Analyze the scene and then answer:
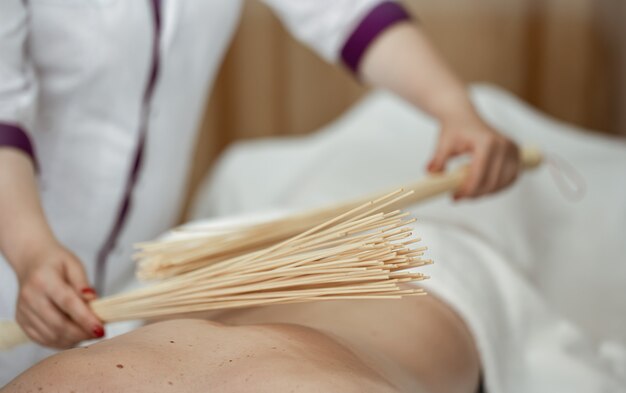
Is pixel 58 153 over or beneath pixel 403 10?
beneath

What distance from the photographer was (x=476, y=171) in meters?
1.27

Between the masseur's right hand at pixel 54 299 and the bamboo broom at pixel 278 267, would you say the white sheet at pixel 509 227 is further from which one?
the masseur's right hand at pixel 54 299

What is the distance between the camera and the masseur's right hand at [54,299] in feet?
2.67

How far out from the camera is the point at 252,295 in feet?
2.56

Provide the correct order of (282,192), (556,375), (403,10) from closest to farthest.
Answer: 1. (556,375)
2. (403,10)
3. (282,192)

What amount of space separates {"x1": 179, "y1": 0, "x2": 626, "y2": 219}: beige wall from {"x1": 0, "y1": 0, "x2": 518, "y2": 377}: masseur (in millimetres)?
1164

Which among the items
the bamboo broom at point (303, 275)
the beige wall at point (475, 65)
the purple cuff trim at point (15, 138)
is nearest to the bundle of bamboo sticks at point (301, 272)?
the bamboo broom at point (303, 275)

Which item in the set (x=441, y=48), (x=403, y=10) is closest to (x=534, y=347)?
(x=403, y=10)

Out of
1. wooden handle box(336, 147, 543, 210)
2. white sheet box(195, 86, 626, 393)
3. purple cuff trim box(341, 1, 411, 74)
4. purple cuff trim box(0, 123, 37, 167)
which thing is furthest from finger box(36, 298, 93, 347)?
purple cuff trim box(341, 1, 411, 74)

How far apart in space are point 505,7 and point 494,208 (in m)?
1.14

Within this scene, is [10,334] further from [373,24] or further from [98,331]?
[373,24]

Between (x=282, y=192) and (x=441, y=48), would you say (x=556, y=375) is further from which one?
(x=441, y=48)

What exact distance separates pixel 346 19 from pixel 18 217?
0.72 meters

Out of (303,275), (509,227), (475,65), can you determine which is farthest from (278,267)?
(475,65)
